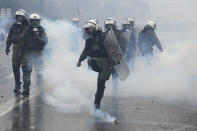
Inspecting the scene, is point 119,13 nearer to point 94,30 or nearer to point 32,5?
point 32,5

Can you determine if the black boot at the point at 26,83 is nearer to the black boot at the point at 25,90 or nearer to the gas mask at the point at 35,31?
the black boot at the point at 25,90

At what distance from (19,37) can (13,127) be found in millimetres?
3667

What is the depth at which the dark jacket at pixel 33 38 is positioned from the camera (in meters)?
10.3

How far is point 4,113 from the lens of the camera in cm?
815

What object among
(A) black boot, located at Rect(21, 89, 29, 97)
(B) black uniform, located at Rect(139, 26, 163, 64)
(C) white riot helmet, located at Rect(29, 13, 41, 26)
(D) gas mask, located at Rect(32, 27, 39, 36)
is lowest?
(A) black boot, located at Rect(21, 89, 29, 97)

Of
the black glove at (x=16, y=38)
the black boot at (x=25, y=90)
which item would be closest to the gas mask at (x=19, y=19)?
the black glove at (x=16, y=38)

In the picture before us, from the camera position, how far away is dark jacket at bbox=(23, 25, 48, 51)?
10273 millimetres

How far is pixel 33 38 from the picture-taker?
10.3 meters

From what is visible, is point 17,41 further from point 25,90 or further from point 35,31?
point 25,90

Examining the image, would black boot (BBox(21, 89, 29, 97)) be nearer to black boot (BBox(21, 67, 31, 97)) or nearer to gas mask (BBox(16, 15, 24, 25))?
black boot (BBox(21, 67, 31, 97))

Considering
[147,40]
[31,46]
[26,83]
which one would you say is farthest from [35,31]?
[147,40]

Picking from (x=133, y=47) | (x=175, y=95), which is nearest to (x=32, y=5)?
(x=133, y=47)

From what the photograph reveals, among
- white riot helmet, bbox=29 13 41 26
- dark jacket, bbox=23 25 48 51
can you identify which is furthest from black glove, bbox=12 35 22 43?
white riot helmet, bbox=29 13 41 26

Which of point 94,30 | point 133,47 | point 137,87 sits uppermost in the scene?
point 94,30
